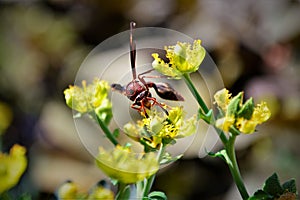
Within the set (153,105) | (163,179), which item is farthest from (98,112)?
(163,179)

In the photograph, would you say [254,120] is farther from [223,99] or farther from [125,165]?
[125,165]

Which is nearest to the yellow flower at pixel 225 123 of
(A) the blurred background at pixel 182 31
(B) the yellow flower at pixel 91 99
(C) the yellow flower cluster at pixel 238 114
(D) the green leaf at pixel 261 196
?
(C) the yellow flower cluster at pixel 238 114

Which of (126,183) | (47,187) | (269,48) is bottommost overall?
(47,187)

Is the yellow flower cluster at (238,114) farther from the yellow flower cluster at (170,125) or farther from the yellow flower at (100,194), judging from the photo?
the yellow flower at (100,194)

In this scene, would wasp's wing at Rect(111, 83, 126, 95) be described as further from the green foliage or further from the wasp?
the green foliage

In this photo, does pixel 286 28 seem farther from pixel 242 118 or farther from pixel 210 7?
pixel 242 118

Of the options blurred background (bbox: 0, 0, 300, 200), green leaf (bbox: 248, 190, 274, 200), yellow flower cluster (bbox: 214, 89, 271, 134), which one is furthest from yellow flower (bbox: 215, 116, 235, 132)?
blurred background (bbox: 0, 0, 300, 200)
